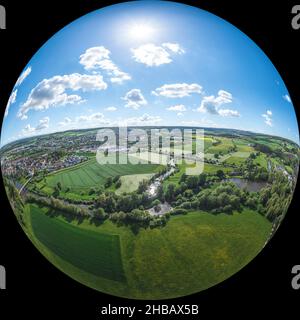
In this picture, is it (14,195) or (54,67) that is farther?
(14,195)

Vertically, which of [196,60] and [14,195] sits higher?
[196,60]

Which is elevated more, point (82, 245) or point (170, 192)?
point (170, 192)

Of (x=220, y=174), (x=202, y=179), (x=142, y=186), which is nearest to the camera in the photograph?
(x=142, y=186)

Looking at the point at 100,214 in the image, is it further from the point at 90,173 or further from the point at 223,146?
the point at 223,146

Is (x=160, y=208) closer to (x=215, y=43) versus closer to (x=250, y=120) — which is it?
(x=250, y=120)

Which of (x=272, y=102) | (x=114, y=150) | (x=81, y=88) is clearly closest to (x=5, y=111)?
(x=81, y=88)

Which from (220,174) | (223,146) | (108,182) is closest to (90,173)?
(108,182)

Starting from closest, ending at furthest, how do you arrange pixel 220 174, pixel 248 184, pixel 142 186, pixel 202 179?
1. pixel 142 186
2. pixel 202 179
3. pixel 220 174
4. pixel 248 184
